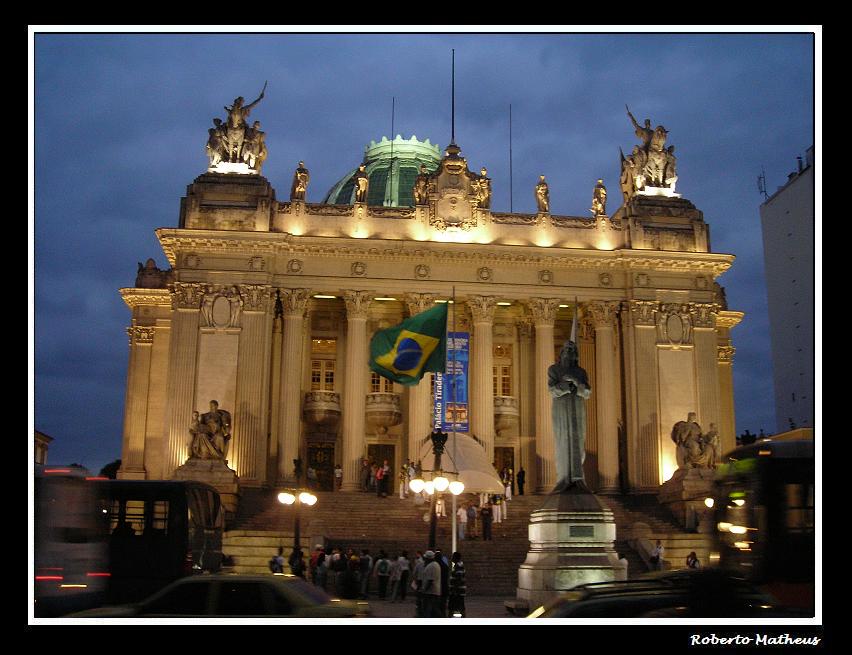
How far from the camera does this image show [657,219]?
4444 centimetres

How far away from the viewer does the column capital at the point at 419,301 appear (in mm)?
41969

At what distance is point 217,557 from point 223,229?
64.6 feet

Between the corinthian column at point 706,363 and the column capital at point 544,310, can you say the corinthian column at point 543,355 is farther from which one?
the corinthian column at point 706,363

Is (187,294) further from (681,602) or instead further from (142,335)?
(681,602)

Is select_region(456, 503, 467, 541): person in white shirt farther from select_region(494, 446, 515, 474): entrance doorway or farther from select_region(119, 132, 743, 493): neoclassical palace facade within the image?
select_region(494, 446, 515, 474): entrance doorway

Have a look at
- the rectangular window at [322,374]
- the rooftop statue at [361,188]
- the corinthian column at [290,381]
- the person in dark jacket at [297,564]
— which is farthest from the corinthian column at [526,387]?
the person in dark jacket at [297,564]

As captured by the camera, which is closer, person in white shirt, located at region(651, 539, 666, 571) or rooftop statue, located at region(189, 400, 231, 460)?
person in white shirt, located at region(651, 539, 666, 571)

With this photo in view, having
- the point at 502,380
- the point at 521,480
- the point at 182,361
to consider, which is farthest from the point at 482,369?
the point at 182,361

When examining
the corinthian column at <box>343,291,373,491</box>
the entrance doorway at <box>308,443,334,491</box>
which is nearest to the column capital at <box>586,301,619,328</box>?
the corinthian column at <box>343,291,373,491</box>

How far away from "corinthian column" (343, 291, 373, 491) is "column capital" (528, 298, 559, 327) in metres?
7.47

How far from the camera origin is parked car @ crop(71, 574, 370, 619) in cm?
1104

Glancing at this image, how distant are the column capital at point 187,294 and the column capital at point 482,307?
→ 38.9 feet

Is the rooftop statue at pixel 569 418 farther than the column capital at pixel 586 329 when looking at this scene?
No
